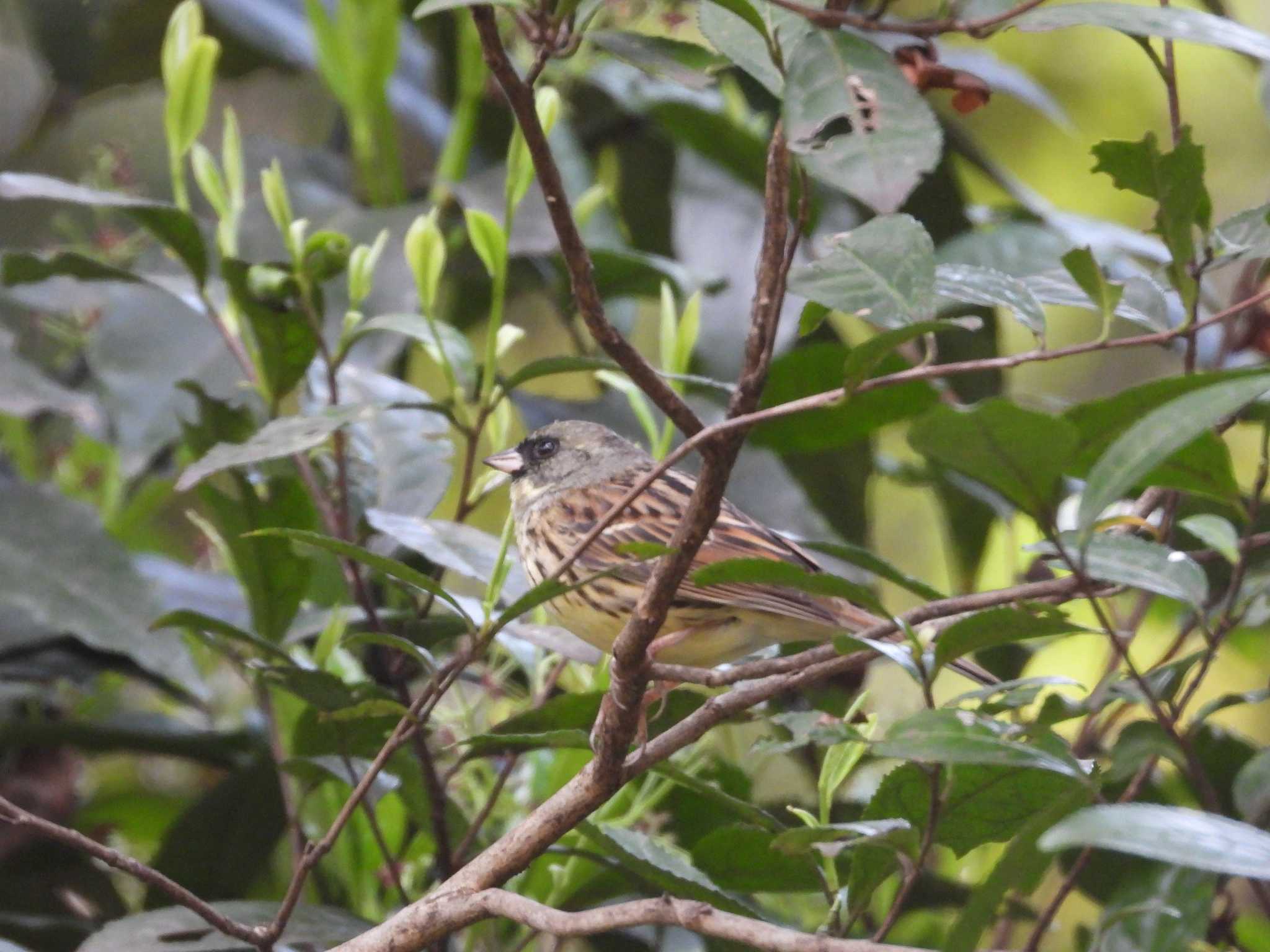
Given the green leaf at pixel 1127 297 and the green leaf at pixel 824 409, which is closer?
the green leaf at pixel 1127 297

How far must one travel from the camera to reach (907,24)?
975 millimetres

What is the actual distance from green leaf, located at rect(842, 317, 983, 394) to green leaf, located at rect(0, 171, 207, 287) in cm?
A: 105

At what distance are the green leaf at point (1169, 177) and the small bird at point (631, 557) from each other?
71cm

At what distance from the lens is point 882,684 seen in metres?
4.04

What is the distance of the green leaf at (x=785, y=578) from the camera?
1114mm

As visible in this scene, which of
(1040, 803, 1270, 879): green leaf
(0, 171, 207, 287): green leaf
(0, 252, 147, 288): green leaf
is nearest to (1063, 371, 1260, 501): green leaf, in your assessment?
(1040, 803, 1270, 879): green leaf

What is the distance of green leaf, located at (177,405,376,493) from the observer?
61.8 inches

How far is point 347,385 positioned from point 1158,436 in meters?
1.30

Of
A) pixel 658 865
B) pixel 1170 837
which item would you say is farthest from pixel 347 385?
pixel 1170 837

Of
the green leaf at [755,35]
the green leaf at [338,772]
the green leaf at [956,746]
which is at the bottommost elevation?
the green leaf at [338,772]

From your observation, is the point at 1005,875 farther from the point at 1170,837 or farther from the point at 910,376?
the point at 910,376

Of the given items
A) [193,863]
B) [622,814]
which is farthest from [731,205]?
[193,863]

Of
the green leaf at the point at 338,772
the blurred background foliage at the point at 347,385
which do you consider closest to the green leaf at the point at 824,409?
the blurred background foliage at the point at 347,385

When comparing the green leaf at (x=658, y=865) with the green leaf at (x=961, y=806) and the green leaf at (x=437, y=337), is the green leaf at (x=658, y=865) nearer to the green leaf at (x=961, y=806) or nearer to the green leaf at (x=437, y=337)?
the green leaf at (x=961, y=806)
